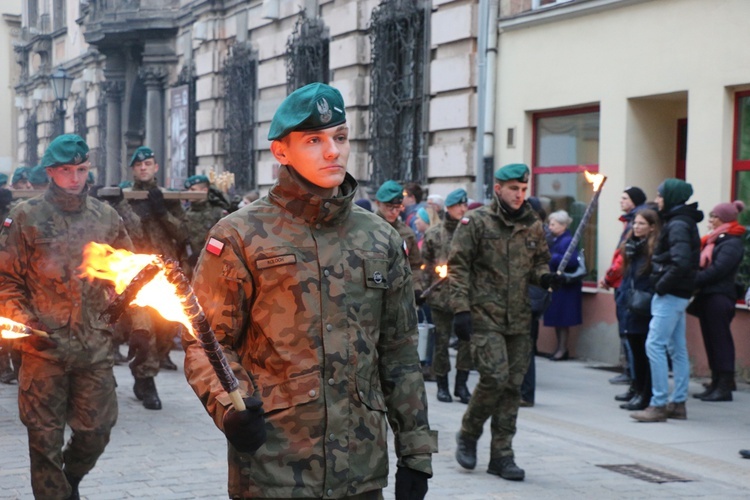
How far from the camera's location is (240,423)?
307 centimetres

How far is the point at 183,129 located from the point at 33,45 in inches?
628

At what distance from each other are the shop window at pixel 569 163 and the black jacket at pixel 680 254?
3.96 meters

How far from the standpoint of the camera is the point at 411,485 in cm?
351

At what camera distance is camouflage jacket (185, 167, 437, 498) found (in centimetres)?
345

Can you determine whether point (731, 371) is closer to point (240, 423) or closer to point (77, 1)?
point (240, 423)

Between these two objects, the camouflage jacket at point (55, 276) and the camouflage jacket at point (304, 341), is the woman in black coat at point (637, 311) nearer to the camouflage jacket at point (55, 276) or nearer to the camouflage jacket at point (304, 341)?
the camouflage jacket at point (55, 276)

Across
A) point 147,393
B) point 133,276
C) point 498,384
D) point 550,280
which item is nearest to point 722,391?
point 550,280

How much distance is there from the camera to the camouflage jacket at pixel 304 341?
345 cm

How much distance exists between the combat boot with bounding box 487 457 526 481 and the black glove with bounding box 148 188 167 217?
4.72 metres

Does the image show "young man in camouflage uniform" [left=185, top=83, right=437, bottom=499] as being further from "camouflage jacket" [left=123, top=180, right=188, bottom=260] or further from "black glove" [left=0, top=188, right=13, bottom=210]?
"black glove" [left=0, top=188, right=13, bottom=210]

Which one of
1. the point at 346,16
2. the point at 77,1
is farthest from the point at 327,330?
the point at 77,1

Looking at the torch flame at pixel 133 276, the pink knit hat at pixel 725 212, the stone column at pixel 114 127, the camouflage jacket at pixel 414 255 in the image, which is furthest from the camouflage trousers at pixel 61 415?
the stone column at pixel 114 127

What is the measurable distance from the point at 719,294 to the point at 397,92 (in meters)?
7.65

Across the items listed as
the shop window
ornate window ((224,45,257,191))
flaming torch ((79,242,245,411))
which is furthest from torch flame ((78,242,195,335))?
ornate window ((224,45,257,191))
